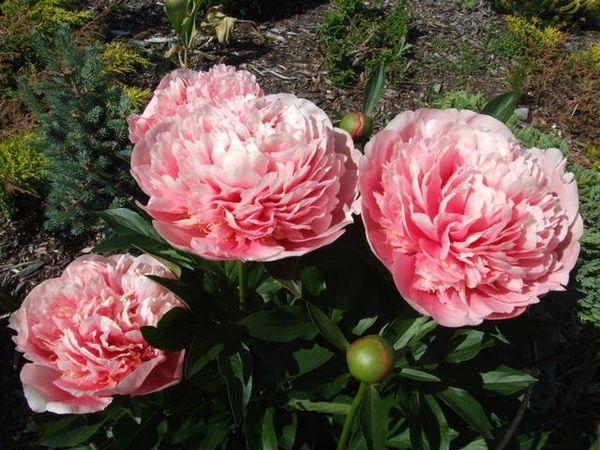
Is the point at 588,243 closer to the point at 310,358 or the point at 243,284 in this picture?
the point at 310,358

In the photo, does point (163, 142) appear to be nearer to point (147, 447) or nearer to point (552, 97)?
point (147, 447)

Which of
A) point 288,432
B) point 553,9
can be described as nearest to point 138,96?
point 288,432

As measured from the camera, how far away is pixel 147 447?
1231mm

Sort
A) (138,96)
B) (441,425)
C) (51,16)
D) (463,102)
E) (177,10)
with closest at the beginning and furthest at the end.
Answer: (441,425), (463,102), (138,96), (177,10), (51,16)

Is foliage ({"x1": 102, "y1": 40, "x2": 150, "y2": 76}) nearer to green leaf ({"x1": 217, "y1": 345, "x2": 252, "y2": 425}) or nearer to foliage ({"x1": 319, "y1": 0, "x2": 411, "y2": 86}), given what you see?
foliage ({"x1": 319, "y1": 0, "x2": 411, "y2": 86})

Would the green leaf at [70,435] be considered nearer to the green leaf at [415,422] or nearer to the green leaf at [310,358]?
the green leaf at [310,358]

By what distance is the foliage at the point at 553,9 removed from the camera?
169 inches

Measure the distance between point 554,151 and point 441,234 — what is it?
0.30 m

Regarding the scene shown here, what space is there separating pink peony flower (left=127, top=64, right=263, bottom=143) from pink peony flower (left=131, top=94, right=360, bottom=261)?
222mm

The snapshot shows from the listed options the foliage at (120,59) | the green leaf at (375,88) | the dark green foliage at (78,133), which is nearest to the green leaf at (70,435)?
the green leaf at (375,88)

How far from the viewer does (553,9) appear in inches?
172

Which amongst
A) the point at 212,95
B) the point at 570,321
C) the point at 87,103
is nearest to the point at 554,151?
the point at 212,95

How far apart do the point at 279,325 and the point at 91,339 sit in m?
0.37

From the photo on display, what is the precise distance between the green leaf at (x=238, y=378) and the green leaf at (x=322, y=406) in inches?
5.9
